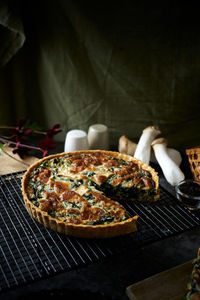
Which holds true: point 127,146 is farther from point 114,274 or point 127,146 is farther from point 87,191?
point 114,274

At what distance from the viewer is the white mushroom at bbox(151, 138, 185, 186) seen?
3.29 meters

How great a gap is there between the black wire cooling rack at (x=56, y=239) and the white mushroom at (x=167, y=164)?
0.43 m

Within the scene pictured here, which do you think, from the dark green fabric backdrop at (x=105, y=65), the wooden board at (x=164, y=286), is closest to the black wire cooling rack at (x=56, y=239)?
the wooden board at (x=164, y=286)

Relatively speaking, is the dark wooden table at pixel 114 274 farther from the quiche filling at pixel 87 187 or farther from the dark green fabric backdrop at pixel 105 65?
the dark green fabric backdrop at pixel 105 65

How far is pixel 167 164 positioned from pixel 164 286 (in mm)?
1367

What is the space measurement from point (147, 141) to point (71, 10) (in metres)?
1.52

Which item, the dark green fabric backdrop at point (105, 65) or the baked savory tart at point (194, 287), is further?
the dark green fabric backdrop at point (105, 65)

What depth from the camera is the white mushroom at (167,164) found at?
3.29 metres

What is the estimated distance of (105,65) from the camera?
3895mm

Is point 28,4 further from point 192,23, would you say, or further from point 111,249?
point 111,249

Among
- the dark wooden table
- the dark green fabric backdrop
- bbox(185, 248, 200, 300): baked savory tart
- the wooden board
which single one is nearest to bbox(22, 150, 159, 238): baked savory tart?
the dark wooden table

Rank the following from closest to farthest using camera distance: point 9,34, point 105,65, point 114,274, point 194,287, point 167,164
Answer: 1. point 194,287
2. point 114,274
3. point 167,164
4. point 9,34
5. point 105,65

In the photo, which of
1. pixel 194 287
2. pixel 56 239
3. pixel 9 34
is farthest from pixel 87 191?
pixel 9 34

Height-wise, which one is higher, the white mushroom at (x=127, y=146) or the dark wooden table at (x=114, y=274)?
the white mushroom at (x=127, y=146)
